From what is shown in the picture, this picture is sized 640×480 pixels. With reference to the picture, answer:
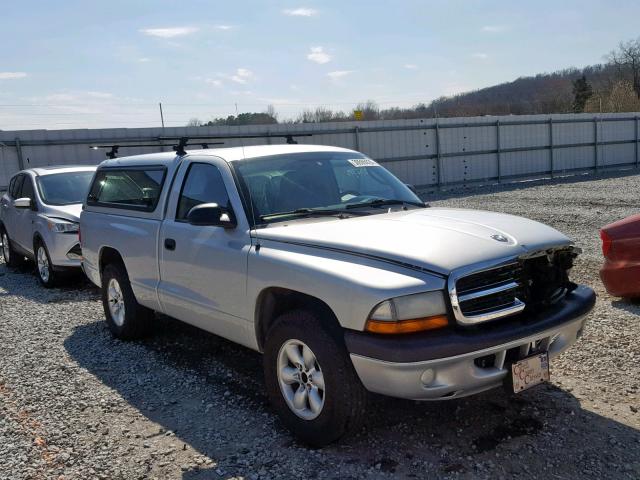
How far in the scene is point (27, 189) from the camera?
9969 mm

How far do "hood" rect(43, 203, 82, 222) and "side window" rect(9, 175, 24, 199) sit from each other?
1.54 meters

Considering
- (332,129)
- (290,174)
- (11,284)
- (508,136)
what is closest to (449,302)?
(290,174)

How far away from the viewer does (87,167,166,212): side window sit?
5.54 metres

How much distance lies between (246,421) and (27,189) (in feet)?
24.1

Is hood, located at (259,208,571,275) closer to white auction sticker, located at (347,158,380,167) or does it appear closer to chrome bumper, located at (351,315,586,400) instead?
chrome bumper, located at (351,315,586,400)

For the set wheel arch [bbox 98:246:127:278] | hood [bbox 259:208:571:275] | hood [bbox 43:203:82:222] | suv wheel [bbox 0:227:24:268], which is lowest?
suv wheel [bbox 0:227:24:268]

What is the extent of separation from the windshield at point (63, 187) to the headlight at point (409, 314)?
23.5ft

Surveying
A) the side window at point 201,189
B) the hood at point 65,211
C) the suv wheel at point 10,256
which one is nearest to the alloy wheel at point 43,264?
the hood at point 65,211

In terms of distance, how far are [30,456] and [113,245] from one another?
251 centimetres

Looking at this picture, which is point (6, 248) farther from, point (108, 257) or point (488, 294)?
point (488, 294)

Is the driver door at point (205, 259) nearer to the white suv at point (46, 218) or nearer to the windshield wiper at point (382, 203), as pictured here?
the windshield wiper at point (382, 203)

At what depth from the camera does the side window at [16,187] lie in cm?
1034

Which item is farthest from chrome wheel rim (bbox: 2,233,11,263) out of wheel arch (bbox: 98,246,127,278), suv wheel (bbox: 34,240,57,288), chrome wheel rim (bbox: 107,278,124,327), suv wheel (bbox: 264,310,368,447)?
suv wheel (bbox: 264,310,368,447)

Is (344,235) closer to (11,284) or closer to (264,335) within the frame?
(264,335)
